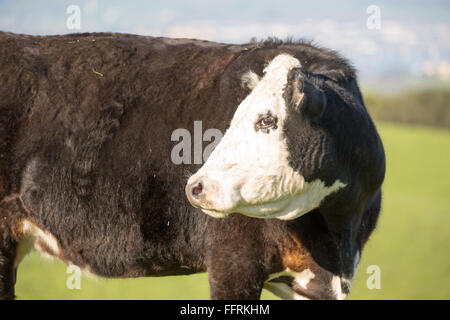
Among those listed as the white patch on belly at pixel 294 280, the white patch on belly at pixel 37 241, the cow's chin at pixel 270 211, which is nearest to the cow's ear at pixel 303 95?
the cow's chin at pixel 270 211

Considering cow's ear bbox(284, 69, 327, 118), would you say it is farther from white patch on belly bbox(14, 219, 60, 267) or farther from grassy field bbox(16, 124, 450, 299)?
grassy field bbox(16, 124, 450, 299)

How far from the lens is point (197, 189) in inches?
162

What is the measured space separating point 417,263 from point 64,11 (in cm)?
1373

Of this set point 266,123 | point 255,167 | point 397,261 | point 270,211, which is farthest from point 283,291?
point 397,261

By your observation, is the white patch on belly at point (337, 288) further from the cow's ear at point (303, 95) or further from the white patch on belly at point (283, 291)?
the cow's ear at point (303, 95)

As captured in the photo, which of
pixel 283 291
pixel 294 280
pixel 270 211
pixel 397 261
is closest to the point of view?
pixel 270 211

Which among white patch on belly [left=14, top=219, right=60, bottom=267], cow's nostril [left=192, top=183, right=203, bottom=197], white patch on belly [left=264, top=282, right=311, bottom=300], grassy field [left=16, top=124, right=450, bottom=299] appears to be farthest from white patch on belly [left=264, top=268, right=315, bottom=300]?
grassy field [left=16, top=124, right=450, bottom=299]

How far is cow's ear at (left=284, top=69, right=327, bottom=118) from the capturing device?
13.8 ft

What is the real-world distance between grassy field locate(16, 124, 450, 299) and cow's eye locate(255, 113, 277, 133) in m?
3.98

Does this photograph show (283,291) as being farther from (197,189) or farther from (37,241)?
(37,241)

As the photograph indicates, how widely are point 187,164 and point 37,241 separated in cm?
158

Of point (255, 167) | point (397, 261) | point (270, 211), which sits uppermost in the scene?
point (397, 261)

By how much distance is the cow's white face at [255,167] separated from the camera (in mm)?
4129
